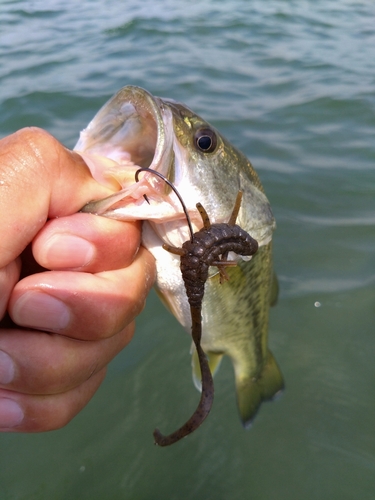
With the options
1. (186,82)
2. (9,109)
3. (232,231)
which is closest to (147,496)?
(232,231)

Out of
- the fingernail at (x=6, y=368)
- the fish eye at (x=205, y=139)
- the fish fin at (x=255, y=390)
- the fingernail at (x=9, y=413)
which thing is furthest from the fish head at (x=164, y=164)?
the fish fin at (x=255, y=390)

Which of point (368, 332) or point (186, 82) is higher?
point (186, 82)

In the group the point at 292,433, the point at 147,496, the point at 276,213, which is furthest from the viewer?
the point at 276,213

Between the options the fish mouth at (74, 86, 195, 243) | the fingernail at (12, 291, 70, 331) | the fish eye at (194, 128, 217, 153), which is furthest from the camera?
the fish eye at (194, 128, 217, 153)

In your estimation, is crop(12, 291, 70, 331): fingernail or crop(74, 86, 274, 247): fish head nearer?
crop(12, 291, 70, 331): fingernail

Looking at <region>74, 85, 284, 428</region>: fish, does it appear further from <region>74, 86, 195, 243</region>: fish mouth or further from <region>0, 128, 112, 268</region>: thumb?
<region>0, 128, 112, 268</region>: thumb

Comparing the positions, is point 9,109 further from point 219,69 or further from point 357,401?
point 357,401

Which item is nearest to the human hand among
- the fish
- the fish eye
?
the fish
